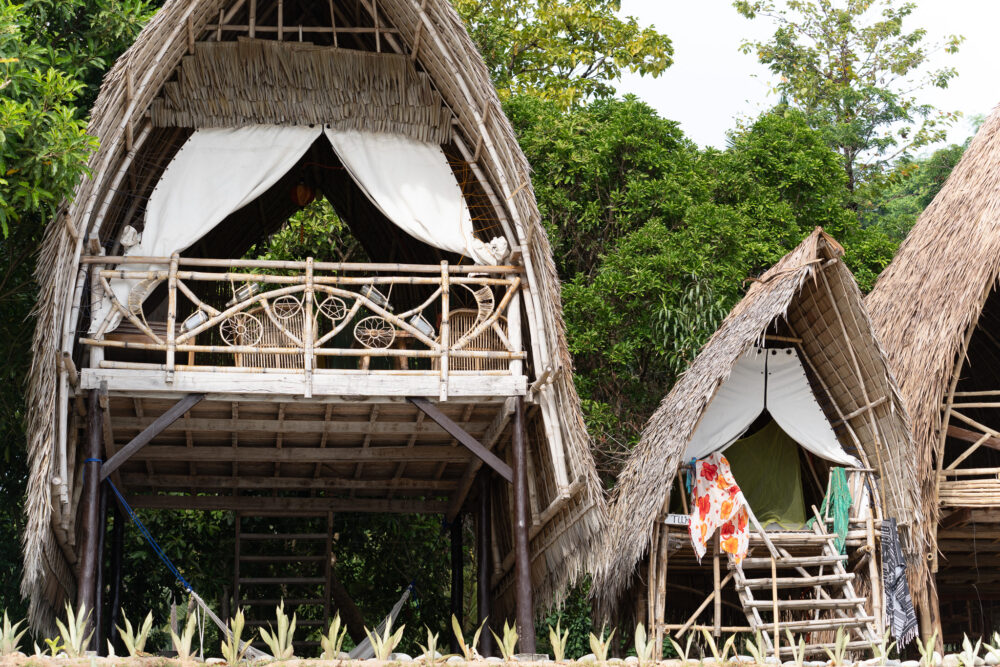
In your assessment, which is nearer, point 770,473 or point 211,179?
point 211,179

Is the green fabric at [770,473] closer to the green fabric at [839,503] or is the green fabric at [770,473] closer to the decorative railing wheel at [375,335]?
the green fabric at [839,503]

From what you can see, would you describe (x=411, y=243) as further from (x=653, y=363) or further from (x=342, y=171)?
(x=653, y=363)

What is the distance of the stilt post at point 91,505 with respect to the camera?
6293 mm

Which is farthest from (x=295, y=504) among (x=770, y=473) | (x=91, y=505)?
(x=770, y=473)

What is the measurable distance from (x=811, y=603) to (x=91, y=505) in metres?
4.54

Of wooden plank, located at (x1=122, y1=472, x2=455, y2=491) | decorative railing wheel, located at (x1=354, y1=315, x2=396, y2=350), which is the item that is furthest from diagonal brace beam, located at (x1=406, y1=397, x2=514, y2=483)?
wooden plank, located at (x1=122, y1=472, x2=455, y2=491)

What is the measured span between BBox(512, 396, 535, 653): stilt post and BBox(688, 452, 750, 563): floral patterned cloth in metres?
1.51

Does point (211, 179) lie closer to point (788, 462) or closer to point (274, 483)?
point (274, 483)

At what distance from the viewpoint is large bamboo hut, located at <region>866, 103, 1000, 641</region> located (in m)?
8.44

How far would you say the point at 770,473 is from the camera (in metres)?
8.91

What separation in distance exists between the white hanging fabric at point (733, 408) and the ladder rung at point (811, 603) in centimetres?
112

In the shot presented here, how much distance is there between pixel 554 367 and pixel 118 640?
3867mm

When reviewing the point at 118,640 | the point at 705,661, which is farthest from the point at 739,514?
the point at 118,640

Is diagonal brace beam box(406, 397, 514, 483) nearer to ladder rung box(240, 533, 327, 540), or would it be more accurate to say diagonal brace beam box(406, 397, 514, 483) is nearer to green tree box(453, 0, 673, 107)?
ladder rung box(240, 533, 327, 540)
